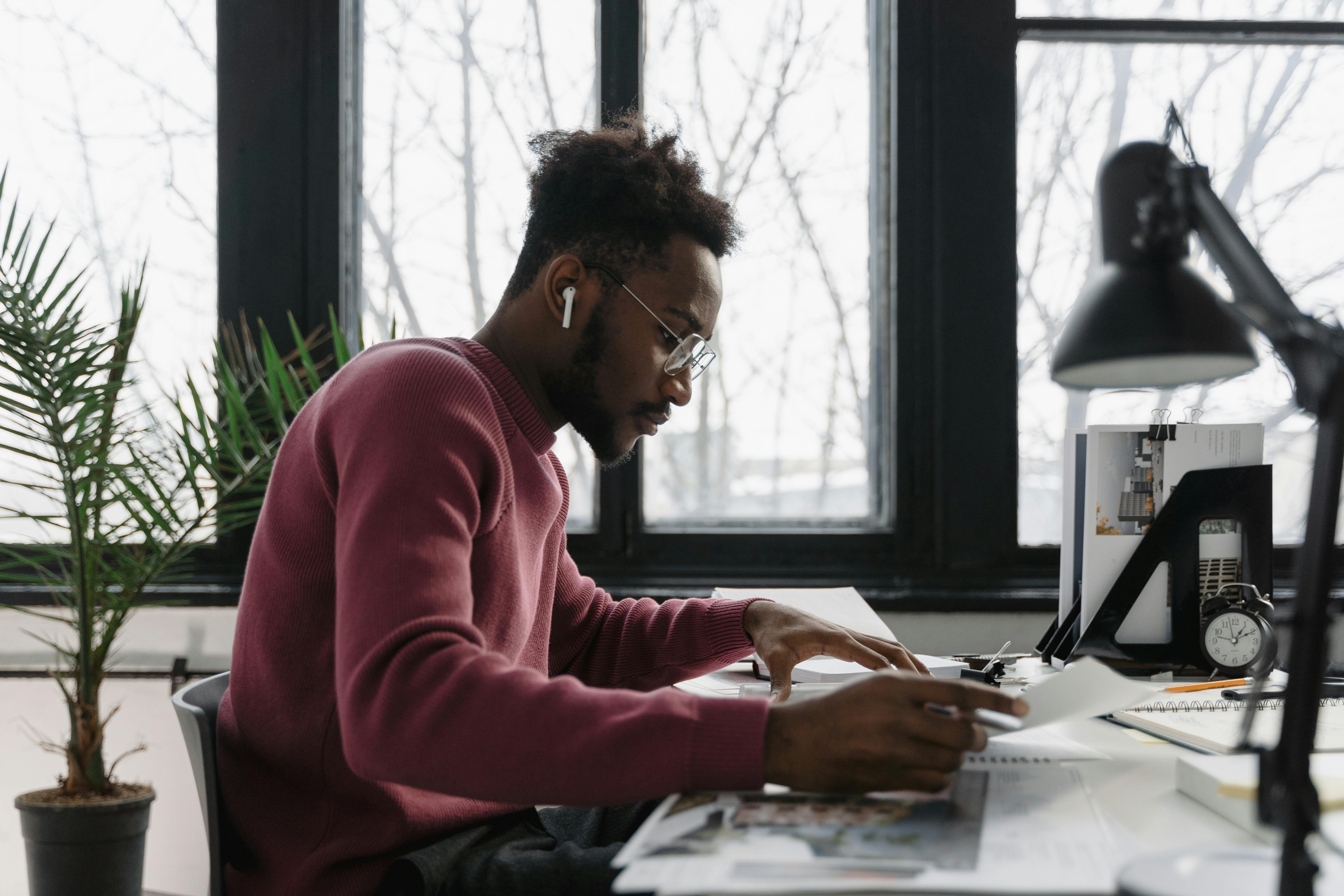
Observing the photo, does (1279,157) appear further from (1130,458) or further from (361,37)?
(361,37)

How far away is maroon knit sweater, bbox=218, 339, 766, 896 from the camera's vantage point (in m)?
0.69

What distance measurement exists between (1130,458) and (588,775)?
110 cm

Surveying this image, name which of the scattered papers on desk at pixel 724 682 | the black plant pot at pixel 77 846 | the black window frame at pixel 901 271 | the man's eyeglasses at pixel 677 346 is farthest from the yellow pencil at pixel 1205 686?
the black plant pot at pixel 77 846

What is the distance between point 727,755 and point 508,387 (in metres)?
0.53

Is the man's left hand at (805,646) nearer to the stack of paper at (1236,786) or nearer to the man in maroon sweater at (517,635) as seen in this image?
the man in maroon sweater at (517,635)

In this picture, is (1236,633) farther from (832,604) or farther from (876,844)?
(876,844)

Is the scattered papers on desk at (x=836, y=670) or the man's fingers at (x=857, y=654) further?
the scattered papers on desk at (x=836, y=670)

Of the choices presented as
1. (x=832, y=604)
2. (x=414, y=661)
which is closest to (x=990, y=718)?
(x=414, y=661)

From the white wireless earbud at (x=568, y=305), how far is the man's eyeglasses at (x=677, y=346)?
4 centimetres

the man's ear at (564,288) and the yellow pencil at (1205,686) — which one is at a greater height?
the man's ear at (564,288)

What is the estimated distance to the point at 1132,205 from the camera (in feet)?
A: 2.24

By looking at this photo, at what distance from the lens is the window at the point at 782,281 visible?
225 cm

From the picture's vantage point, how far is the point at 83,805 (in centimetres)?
157

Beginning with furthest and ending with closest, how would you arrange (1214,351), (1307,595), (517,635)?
(517,635)
(1214,351)
(1307,595)
